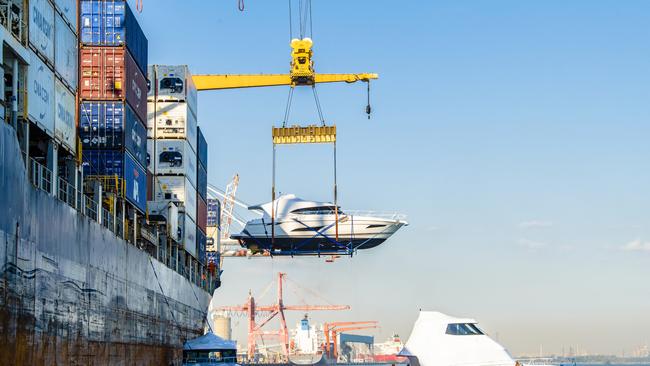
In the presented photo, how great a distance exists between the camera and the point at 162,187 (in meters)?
72.2

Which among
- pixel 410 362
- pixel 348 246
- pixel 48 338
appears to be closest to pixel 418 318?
pixel 410 362

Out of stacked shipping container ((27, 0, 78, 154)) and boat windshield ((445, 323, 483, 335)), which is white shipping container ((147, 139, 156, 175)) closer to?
stacked shipping container ((27, 0, 78, 154))

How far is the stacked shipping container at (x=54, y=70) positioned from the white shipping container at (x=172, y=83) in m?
30.3

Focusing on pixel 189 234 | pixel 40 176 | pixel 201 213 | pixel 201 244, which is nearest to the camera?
pixel 40 176

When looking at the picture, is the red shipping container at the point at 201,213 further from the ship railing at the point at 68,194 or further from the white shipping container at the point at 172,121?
the ship railing at the point at 68,194

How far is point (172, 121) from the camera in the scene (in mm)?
73500

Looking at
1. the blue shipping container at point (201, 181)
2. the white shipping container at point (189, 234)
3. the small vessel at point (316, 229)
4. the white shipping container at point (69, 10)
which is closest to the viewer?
the white shipping container at point (69, 10)

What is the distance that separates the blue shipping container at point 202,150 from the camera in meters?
83.1

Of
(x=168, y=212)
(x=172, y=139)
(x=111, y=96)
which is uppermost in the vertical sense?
(x=172, y=139)

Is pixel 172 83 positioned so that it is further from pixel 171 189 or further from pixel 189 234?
pixel 189 234

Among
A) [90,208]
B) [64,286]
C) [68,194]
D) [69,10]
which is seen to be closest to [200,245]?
[90,208]

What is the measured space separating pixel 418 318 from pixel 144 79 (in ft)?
95.7

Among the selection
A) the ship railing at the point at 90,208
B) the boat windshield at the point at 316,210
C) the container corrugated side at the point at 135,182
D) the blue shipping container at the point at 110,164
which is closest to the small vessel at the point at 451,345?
the ship railing at the point at 90,208

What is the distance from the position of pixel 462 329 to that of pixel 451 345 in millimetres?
953
